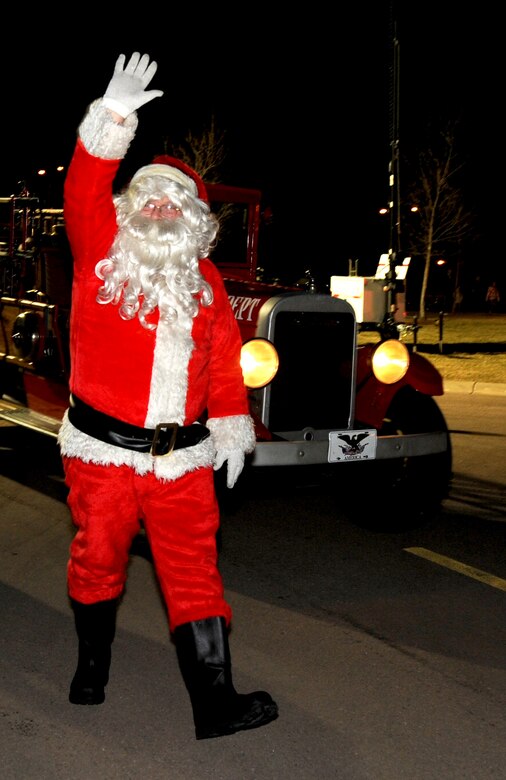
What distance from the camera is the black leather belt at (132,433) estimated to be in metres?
3.15

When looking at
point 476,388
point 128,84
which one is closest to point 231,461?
point 128,84

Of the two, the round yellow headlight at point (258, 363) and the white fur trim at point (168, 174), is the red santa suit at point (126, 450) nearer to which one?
the white fur trim at point (168, 174)

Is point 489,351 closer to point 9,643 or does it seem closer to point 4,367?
point 4,367

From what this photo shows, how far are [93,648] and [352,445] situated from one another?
7.41ft

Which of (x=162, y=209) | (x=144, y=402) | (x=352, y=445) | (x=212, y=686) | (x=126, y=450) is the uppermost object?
(x=162, y=209)

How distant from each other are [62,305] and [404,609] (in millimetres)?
3471

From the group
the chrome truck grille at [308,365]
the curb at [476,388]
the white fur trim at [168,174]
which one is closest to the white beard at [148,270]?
the white fur trim at [168,174]

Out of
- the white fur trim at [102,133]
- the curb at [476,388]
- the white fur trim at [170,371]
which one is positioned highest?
the white fur trim at [102,133]

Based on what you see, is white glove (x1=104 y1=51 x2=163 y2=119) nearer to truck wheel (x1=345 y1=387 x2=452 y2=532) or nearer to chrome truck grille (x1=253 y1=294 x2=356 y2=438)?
chrome truck grille (x1=253 y1=294 x2=356 y2=438)

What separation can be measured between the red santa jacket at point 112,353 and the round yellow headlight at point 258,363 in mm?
1984

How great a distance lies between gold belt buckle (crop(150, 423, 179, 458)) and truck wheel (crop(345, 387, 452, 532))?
8.38ft

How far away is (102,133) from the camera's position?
9.84 feet

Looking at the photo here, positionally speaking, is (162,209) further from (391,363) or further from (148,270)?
(391,363)

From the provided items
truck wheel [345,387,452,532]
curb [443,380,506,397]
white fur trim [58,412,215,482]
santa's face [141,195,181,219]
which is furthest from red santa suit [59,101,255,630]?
curb [443,380,506,397]
